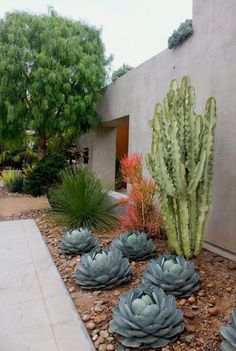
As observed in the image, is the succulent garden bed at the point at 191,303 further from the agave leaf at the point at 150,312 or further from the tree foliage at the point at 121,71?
the tree foliage at the point at 121,71

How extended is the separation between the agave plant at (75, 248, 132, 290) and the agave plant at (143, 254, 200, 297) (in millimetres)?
310

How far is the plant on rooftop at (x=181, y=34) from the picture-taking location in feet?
15.7

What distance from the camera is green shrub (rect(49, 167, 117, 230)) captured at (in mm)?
5773

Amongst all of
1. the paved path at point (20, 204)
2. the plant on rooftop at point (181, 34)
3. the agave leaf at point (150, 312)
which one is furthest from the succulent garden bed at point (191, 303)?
the paved path at point (20, 204)

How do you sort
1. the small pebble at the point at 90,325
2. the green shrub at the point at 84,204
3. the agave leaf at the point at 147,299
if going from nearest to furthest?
the agave leaf at the point at 147,299 → the small pebble at the point at 90,325 → the green shrub at the point at 84,204

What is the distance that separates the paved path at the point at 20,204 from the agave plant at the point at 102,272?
4.54 meters

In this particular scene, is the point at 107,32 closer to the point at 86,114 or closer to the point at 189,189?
the point at 86,114

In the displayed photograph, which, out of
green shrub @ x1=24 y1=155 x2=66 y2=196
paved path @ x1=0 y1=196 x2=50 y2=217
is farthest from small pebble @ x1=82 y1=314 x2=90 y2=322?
Result: green shrub @ x1=24 y1=155 x2=66 y2=196

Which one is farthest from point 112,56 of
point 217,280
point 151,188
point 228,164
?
point 217,280

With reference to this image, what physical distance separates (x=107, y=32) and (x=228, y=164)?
7716 mm

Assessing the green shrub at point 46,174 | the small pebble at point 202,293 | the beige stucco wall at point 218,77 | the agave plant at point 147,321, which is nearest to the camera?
the agave plant at point 147,321

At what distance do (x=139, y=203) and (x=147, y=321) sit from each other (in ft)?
8.90

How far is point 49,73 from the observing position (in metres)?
8.48

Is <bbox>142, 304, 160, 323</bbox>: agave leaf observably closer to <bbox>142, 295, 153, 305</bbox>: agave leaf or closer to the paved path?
<bbox>142, 295, 153, 305</bbox>: agave leaf
